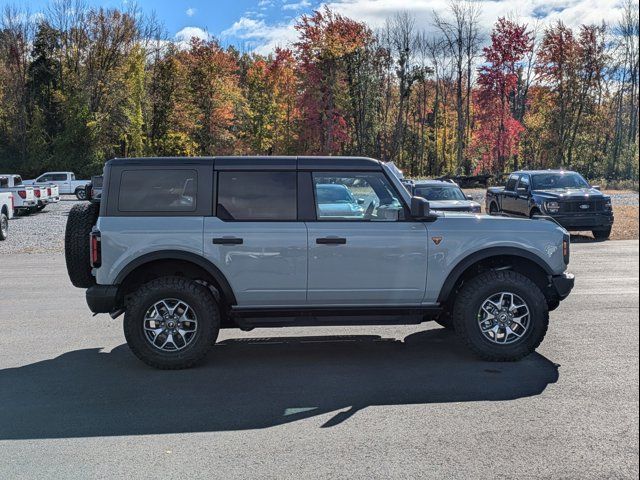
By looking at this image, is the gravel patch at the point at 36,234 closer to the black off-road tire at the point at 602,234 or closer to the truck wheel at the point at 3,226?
the truck wheel at the point at 3,226

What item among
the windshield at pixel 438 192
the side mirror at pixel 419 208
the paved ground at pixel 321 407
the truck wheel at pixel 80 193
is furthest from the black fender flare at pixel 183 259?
the truck wheel at pixel 80 193

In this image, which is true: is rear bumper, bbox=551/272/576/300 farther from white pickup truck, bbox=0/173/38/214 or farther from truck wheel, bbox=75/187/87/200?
truck wheel, bbox=75/187/87/200

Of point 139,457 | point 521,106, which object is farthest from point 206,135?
point 139,457

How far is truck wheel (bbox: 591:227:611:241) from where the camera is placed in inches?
629

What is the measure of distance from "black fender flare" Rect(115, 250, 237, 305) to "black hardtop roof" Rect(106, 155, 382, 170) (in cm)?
89

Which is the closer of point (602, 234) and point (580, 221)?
point (580, 221)

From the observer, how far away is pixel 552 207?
1612 centimetres

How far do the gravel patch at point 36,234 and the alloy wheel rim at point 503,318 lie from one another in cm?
1348

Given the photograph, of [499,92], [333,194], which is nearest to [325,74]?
[499,92]

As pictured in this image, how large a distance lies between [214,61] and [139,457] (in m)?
47.3

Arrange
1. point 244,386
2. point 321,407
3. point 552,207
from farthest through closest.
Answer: point 552,207
point 244,386
point 321,407

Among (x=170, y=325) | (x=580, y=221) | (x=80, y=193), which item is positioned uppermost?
(x=80, y=193)

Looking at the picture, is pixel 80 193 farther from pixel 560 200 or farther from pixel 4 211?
pixel 560 200

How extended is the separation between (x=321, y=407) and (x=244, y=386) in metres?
0.87
